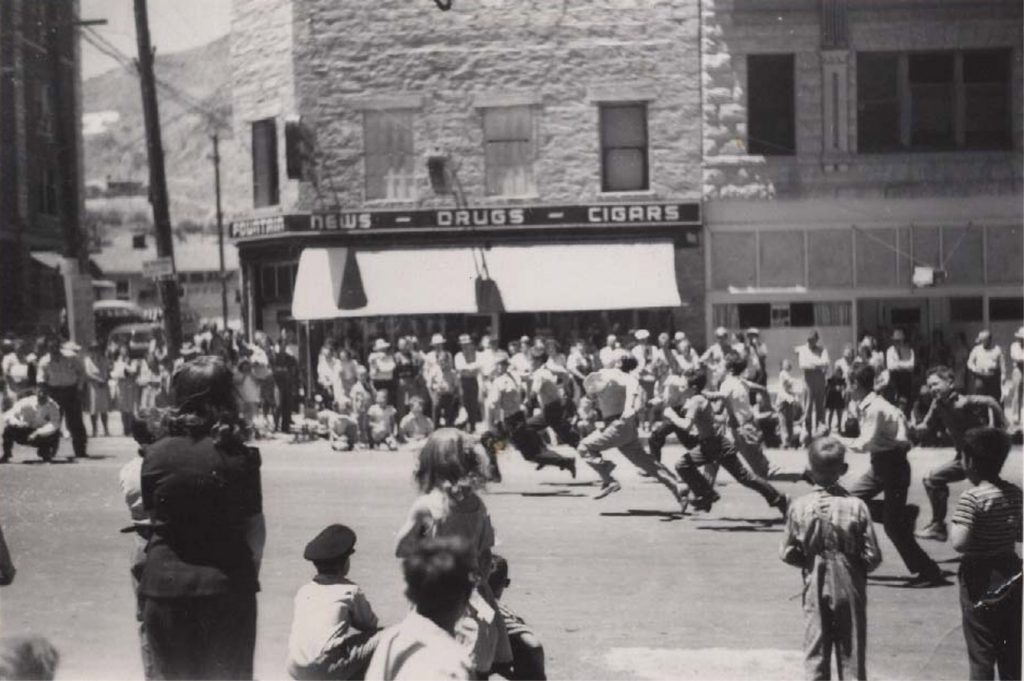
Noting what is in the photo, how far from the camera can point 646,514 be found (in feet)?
42.0

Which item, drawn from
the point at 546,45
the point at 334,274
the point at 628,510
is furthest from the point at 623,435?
the point at 334,274

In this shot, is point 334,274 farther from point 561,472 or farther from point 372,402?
point 561,472

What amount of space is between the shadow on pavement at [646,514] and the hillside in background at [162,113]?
540cm

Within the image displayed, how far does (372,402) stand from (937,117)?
1057cm

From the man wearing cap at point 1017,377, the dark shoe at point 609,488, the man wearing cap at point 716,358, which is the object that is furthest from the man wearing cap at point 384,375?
the man wearing cap at point 1017,377

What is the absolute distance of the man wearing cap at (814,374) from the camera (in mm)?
20344

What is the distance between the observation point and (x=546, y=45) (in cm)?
2062

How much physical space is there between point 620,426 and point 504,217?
37.8 feet

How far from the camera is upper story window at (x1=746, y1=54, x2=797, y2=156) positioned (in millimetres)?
23492

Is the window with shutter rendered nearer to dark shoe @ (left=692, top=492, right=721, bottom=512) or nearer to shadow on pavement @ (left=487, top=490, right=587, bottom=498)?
shadow on pavement @ (left=487, top=490, right=587, bottom=498)

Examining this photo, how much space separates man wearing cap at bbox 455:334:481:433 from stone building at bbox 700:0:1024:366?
5.06 meters

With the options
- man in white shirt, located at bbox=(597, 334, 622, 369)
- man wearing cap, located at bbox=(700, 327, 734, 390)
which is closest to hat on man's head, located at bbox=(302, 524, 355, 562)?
man in white shirt, located at bbox=(597, 334, 622, 369)

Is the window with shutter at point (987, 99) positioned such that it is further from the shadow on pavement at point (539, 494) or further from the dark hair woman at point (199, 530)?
the dark hair woman at point (199, 530)

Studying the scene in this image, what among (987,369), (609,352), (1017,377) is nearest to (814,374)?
(987,369)
